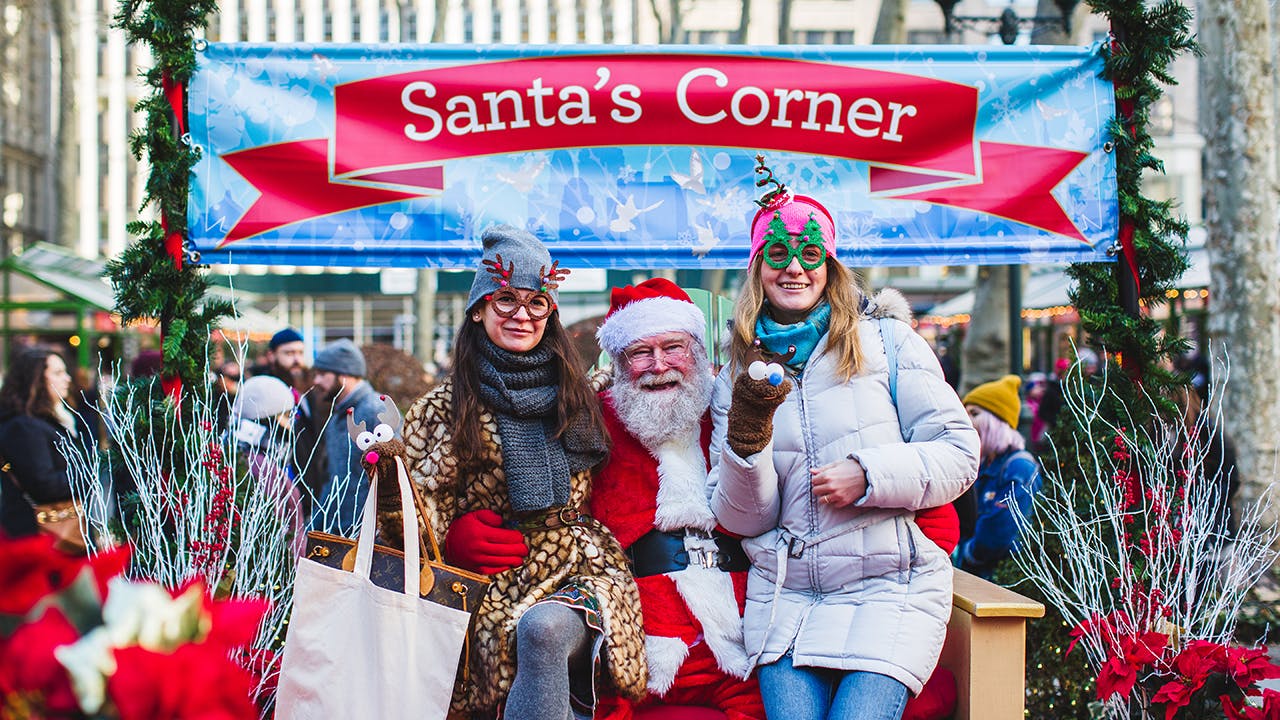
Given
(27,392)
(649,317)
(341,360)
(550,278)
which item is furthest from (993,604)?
(27,392)

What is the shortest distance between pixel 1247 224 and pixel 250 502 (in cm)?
629

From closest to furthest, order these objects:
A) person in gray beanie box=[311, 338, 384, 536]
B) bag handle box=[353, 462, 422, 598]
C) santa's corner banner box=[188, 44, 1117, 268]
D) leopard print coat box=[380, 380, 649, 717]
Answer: bag handle box=[353, 462, 422, 598]
leopard print coat box=[380, 380, 649, 717]
santa's corner banner box=[188, 44, 1117, 268]
person in gray beanie box=[311, 338, 384, 536]

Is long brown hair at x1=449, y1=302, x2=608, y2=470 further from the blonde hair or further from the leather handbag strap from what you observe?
the blonde hair

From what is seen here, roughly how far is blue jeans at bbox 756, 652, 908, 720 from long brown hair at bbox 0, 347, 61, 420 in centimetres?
461

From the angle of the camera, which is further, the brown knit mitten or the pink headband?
the pink headband

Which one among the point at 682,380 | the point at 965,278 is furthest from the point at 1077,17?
the point at 965,278

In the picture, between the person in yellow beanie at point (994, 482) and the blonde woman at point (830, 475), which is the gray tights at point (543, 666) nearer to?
the blonde woman at point (830, 475)

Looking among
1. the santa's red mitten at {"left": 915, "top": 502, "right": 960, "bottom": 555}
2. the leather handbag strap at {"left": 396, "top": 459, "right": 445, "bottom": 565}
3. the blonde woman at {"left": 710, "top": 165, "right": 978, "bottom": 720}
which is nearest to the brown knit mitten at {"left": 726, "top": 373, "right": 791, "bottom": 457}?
the blonde woman at {"left": 710, "top": 165, "right": 978, "bottom": 720}

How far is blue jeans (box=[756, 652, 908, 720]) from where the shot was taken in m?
2.73

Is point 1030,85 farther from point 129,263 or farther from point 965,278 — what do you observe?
point 965,278

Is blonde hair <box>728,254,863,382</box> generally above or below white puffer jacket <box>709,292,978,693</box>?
above

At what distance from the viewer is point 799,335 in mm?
3080

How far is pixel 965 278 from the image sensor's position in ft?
118

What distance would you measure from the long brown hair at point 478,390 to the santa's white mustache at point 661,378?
17 cm
